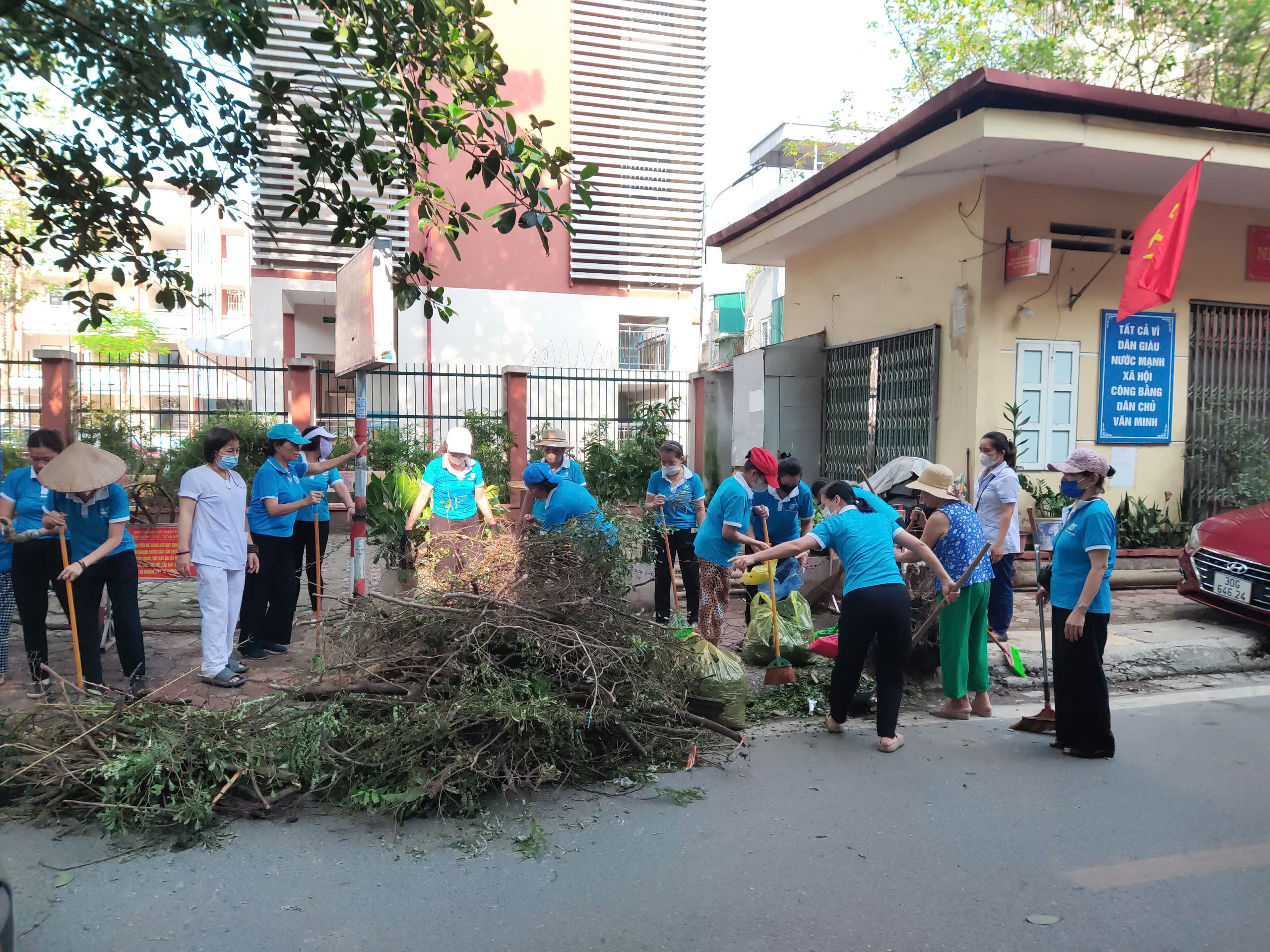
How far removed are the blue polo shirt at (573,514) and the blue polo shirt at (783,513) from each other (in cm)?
170

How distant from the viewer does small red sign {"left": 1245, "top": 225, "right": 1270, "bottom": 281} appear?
30.3 ft

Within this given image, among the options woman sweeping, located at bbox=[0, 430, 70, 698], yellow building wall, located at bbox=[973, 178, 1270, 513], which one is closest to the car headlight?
yellow building wall, located at bbox=[973, 178, 1270, 513]

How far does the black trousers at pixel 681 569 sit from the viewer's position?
273 inches

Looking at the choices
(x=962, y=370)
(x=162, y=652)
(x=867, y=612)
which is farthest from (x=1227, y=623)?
(x=162, y=652)

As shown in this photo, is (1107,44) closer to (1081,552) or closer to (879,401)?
(879,401)

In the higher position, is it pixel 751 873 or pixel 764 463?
pixel 764 463

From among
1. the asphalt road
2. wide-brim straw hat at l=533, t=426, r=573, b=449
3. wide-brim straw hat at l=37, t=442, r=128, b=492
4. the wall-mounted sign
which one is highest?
the wall-mounted sign

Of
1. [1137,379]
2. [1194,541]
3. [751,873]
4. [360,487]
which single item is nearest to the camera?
[751,873]

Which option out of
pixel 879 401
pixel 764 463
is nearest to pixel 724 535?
pixel 764 463

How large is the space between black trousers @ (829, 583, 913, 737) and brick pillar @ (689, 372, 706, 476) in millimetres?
8560

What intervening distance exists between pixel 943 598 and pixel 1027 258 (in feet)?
15.2

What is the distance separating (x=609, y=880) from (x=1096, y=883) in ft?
6.22

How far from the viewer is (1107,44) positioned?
14312 millimetres

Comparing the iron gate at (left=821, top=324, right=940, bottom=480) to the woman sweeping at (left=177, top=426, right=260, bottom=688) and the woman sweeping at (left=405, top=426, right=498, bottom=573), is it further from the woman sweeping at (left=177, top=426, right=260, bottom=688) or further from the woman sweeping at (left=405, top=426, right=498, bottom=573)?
the woman sweeping at (left=177, top=426, right=260, bottom=688)
